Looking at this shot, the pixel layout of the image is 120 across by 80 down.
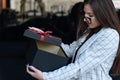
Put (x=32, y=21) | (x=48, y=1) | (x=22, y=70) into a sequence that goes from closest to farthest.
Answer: (x=22, y=70) < (x=32, y=21) < (x=48, y=1)

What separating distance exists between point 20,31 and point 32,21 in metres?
0.40

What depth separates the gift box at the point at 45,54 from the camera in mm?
2059

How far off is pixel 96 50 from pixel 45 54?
282 millimetres

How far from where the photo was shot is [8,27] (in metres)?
9.47

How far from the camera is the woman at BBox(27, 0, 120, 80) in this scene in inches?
79.0

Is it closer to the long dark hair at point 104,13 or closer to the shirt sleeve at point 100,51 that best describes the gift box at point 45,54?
the shirt sleeve at point 100,51

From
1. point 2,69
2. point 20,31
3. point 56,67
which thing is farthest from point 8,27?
point 56,67

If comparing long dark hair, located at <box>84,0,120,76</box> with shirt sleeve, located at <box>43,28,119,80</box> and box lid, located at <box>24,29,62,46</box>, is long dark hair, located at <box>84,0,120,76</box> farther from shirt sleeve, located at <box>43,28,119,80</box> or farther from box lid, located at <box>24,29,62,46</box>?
box lid, located at <box>24,29,62,46</box>

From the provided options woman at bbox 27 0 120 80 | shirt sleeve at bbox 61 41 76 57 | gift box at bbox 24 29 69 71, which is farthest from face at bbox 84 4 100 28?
shirt sleeve at bbox 61 41 76 57

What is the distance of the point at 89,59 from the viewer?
2006 millimetres

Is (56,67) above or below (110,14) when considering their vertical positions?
below

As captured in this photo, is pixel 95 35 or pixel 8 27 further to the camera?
pixel 8 27

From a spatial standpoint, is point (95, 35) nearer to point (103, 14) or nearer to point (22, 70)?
point (103, 14)

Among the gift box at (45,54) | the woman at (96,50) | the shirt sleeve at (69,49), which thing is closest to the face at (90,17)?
the woman at (96,50)
